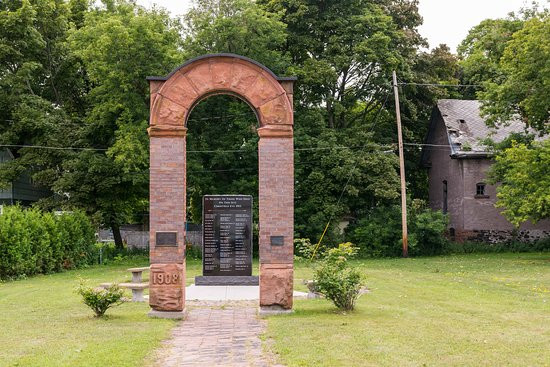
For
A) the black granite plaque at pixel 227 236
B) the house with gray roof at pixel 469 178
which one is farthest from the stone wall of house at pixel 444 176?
the black granite plaque at pixel 227 236

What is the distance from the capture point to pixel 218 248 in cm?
2042

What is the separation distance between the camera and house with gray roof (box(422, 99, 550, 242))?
36.8 meters

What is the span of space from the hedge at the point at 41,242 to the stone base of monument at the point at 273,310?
1292cm

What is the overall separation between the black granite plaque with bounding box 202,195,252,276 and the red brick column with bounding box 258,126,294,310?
689cm

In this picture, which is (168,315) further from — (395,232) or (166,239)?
(395,232)

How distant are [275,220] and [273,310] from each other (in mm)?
1766

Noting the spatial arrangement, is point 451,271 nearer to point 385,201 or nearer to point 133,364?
point 385,201

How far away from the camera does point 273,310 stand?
13508 millimetres

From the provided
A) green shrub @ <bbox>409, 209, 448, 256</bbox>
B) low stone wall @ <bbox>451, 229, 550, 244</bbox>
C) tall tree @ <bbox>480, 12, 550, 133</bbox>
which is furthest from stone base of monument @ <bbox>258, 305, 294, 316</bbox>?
low stone wall @ <bbox>451, 229, 550, 244</bbox>

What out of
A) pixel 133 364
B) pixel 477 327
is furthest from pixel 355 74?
pixel 133 364

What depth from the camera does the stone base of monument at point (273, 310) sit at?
13430 millimetres


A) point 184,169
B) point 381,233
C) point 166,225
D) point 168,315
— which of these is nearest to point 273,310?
point 168,315

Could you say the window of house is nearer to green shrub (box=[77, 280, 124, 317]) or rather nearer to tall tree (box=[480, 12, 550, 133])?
tall tree (box=[480, 12, 550, 133])

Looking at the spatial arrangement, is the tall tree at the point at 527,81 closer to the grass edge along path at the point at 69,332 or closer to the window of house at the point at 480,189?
the window of house at the point at 480,189
